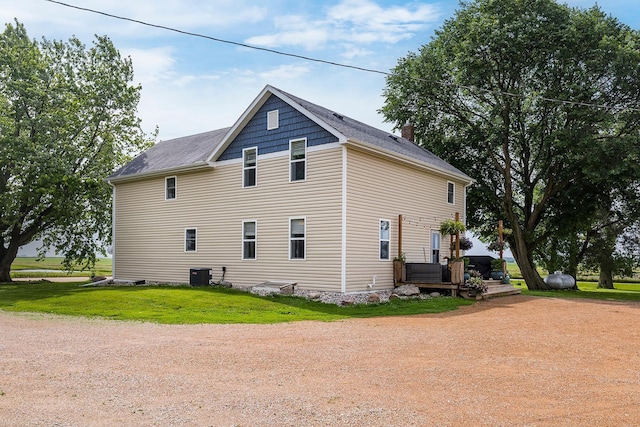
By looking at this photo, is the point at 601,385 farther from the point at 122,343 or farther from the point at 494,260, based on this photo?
the point at 494,260

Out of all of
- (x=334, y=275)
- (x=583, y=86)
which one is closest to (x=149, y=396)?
(x=334, y=275)

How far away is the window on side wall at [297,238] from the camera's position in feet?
60.7

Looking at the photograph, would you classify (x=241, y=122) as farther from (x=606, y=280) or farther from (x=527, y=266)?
(x=606, y=280)

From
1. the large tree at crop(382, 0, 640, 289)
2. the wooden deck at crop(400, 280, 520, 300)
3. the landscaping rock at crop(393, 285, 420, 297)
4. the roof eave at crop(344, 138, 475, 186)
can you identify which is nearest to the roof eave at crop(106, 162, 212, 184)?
the roof eave at crop(344, 138, 475, 186)

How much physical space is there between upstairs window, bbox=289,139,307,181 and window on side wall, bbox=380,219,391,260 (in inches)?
130

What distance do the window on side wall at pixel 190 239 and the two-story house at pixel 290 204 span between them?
5cm

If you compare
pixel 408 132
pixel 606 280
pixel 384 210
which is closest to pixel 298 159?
pixel 384 210

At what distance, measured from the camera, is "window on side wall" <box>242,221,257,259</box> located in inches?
788

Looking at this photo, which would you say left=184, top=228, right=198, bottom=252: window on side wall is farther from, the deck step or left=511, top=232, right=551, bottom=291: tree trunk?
left=511, top=232, right=551, bottom=291: tree trunk

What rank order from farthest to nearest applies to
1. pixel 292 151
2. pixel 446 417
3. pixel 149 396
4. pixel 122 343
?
pixel 292 151 → pixel 122 343 → pixel 149 396 → pixel 446 417

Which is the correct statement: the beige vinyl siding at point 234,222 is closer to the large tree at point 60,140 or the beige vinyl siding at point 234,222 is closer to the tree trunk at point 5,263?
the large tree at point 60,140

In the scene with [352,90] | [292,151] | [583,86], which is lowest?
[292,151]

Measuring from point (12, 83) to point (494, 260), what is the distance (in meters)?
24.2

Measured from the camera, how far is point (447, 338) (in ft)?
33.4
